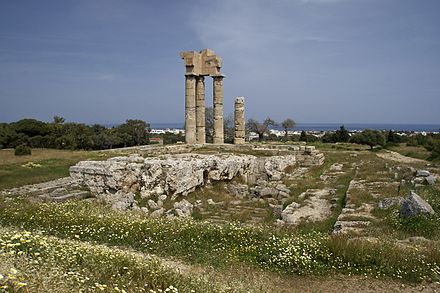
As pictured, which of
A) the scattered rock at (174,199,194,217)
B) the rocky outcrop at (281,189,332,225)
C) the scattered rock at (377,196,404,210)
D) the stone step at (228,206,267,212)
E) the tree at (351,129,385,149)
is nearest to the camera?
the scattered rock at (377,196,404,210)

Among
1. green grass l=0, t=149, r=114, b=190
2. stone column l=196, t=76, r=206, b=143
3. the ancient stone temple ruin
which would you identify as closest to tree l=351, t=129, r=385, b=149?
the ancient stone temple ruin

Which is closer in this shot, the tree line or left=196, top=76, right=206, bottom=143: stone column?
left=196, top=76, right=206, bottom=143: stone column

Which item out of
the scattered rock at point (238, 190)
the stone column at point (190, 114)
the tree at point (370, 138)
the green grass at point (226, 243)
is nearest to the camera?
the green grass at point (226, 243)

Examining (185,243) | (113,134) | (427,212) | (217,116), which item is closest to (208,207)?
(185,243)

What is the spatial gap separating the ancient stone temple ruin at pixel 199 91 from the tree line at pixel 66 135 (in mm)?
18003

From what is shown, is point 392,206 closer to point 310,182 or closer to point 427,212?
point 427,212

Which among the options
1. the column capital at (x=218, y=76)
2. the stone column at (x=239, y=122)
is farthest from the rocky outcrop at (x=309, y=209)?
the column capital at (x=218, y=76)

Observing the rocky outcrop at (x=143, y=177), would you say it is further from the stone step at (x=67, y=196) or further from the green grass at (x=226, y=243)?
the green grass at (x=226, y=243)

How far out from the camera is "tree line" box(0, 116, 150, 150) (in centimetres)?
4403

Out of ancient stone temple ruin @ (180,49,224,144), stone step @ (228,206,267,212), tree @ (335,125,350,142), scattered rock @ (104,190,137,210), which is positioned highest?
ancient stone temple ruin @ (180,49,224,144)

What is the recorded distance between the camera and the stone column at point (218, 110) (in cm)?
3108

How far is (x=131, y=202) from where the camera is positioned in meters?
14.4

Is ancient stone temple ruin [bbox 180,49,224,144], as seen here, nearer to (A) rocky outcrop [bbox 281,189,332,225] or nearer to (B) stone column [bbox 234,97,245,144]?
(B) stone column [bbox 234,97,245,144]

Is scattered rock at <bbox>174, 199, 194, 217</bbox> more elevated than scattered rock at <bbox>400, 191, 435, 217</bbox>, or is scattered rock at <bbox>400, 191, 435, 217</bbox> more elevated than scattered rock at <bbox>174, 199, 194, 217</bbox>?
scattered rock at <bbox>400, 191, 435, 217</bbox>
